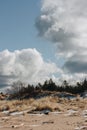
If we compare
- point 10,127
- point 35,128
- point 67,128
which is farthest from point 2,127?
point 67,128

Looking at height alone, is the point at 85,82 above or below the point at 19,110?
above

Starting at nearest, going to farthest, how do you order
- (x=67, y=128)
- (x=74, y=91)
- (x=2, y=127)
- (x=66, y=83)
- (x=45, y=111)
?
(x=67, y=128) → (x=2, y=127) → (x=45, y=111) → (x=74, y=91) → (x=66, y=83)

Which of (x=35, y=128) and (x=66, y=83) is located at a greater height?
(x=66, y=83)

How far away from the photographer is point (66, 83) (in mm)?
98562

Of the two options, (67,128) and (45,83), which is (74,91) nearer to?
(45,83)

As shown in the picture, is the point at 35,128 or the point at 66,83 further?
the point at 66,83

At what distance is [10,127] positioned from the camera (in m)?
16.9

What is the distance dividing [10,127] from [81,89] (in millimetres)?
73276

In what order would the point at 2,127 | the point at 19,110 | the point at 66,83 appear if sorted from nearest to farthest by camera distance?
the point at 2,127 → the point at 19,110 → the point at 66,83

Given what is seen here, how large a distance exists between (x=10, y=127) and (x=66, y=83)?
81975 millimetres

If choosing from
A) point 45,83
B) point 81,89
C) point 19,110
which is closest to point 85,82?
point 81,89

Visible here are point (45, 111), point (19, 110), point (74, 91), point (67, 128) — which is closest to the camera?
point (67, 128)

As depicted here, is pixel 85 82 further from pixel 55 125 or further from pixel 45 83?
pixel 55 125

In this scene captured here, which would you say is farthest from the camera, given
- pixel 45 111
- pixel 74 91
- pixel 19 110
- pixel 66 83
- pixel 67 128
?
pixel 66 83
